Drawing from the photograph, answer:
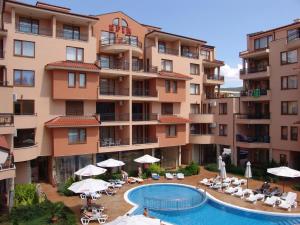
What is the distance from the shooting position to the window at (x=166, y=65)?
4062 cm

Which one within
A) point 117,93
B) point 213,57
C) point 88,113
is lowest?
point 88,113

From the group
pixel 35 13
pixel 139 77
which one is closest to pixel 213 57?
pixel 139 77

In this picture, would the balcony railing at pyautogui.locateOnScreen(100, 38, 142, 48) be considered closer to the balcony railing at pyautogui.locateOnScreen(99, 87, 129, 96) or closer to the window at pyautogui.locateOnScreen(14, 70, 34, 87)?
the balcony railing at pyautogui.locateOnScreen(99, 87, 129, 96)

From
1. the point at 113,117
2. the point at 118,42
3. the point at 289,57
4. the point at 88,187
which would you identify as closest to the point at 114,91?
the point at 113,117

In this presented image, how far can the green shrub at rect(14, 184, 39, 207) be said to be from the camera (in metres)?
24.3

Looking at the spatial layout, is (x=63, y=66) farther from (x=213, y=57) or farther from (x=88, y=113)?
(x=213, y=57)

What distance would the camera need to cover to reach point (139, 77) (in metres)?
38.1

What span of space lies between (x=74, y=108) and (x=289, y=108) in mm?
25783

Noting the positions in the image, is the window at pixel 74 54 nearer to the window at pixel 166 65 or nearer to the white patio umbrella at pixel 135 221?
the window at pixel 166 65

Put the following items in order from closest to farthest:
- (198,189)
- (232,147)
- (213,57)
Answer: (198,189)
(232,147)
(213,57)

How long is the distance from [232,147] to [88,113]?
67.1 feet

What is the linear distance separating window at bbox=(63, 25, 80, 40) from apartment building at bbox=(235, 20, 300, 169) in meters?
23.2

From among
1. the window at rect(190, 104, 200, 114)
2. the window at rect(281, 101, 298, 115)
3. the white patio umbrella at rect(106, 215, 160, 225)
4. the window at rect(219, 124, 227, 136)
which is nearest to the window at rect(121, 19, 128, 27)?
the window at rect(190, 104, 200, 114)

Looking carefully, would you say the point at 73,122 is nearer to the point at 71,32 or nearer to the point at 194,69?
the point at 71,32
